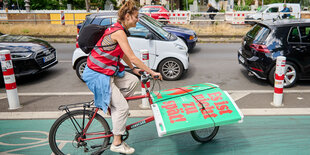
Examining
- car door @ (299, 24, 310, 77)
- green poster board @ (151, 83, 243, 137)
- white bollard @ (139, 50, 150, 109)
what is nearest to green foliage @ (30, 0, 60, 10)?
white bollard @ (139, 50, 150, 109)

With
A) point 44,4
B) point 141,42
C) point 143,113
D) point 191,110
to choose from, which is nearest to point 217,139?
point 191,110

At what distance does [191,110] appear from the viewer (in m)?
3.57

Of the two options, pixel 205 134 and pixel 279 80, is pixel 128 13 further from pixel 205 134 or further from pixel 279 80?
pixel 279 80

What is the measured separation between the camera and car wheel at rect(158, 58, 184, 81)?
766 centimetres

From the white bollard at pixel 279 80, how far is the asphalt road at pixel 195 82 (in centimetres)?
15

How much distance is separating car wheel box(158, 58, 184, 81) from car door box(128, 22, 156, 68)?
0.96ft

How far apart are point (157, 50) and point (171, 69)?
2.02 ft

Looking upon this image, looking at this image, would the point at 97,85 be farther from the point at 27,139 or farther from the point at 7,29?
the point at 7,29

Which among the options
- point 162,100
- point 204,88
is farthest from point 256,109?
point 162,100

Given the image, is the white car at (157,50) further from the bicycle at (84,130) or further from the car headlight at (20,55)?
the bicycle at (84,130)

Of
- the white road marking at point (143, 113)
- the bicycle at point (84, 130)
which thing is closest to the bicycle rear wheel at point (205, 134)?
the bicycle at point (84, 130)

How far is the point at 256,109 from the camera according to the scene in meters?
5.61

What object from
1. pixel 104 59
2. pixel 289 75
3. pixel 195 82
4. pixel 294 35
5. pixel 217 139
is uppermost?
pixel 294 35

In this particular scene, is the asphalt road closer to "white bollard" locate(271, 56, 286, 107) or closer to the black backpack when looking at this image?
"white bollard" locate(271, 56, 286, 107)
